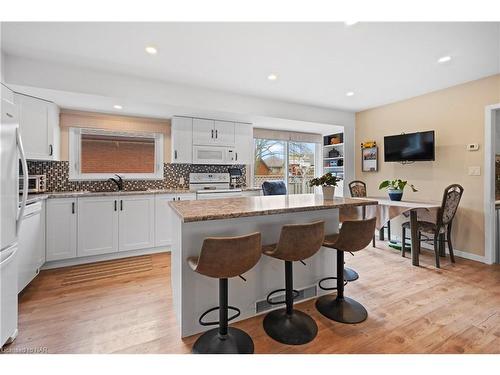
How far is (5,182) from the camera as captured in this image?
63.0 inches

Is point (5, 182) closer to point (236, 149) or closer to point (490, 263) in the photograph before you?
point (236, 149)

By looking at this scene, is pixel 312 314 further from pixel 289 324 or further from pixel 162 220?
pixel 162 220

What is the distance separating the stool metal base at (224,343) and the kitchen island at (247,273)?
0.45ft

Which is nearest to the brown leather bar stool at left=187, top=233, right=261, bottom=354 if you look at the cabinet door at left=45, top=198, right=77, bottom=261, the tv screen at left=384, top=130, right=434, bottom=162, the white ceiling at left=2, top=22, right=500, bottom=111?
the white ceiling at left=2, top=22, right=500, bottom=111

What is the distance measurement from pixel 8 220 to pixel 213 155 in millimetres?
2994

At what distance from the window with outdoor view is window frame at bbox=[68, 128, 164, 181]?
6.65ft

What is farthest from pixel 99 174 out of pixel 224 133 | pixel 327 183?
pixel 327 183

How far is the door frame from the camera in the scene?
3197 millimetres

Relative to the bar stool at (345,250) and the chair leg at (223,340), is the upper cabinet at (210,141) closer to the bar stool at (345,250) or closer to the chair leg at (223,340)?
the bar stool at (345,250)

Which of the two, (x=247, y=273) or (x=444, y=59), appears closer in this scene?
(x=247, y=273)

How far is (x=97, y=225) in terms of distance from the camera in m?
3.38

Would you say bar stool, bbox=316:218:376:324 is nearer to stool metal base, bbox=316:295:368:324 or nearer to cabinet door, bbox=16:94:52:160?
stool metal base, bbox=316:295:368:324

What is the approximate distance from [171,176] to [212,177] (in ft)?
2.47
